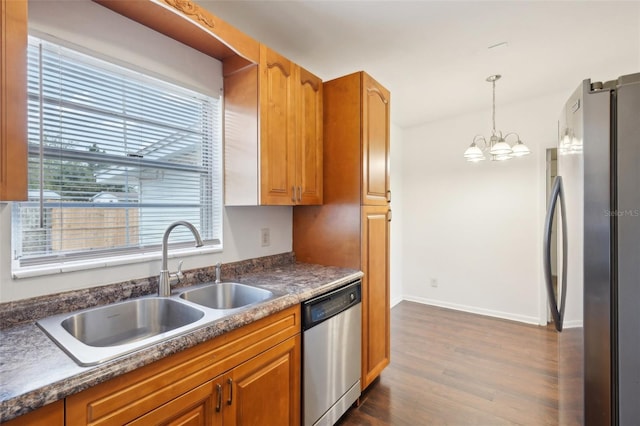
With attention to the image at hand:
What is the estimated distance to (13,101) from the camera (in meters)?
0.91

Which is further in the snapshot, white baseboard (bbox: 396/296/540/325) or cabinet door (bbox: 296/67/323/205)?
white baseboard (bbox: 396/296/540/325)

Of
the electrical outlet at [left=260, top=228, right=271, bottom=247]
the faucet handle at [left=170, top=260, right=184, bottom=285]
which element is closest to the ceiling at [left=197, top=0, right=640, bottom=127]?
the electrical outlet at [left=260, top=228, right=271, bottom=247]

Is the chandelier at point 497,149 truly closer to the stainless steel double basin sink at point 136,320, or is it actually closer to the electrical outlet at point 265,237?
the electrical outlet at point 265,237

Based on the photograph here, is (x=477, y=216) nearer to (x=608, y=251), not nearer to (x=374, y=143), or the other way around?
(x=374, y=143)

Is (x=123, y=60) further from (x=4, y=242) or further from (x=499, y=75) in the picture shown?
(x=499, y=75)

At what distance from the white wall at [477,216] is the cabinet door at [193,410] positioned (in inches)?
139

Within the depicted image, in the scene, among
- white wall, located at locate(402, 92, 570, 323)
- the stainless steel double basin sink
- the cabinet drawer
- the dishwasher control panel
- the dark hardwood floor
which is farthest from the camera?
white wall, located at locate(402, 92, 570, 323)

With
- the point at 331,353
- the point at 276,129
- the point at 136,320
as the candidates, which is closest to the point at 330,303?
the point at 331,353

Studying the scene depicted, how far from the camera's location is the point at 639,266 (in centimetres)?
104

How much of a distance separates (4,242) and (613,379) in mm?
2310

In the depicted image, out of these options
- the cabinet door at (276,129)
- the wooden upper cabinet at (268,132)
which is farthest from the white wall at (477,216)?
the cabinet door at (276,129)

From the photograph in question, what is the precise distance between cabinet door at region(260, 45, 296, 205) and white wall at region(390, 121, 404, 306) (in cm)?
241

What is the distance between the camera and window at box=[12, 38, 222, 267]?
1.28 m

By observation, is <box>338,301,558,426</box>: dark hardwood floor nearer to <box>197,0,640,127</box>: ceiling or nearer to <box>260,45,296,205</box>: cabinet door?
<box>260,45,296,205</box>: cabinet door
